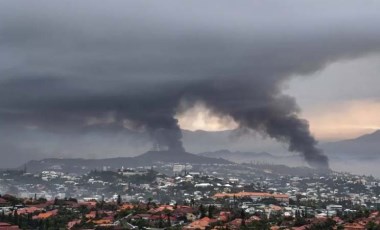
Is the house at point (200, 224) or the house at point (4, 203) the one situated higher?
the house at point (4, 203)

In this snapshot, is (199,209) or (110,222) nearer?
(110,222)

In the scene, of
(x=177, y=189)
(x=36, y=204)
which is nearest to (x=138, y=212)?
(x=36, y=204)

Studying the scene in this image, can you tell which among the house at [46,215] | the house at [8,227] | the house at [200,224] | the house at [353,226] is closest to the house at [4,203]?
the house at [46,215]

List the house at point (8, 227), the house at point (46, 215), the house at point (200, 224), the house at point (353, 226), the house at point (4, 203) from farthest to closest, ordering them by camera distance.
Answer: the house at point (4, 203)
the house at point (46, 215)
the house at point (200, 224)
the house at point (8, 227)
the house at point (353, 226)

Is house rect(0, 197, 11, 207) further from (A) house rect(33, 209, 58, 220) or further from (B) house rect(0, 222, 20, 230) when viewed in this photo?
(B) house rect(0, 222, 20, 230)

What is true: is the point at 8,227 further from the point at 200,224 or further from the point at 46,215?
the point at 200,224

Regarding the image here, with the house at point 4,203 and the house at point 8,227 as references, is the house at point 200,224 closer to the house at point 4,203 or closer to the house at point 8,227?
the house at point 8,227

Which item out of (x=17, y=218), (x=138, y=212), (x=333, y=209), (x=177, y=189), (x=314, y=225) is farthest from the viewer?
(x=177, y=189)

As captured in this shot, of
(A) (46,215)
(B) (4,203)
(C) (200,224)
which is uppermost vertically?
(B) (4,203)

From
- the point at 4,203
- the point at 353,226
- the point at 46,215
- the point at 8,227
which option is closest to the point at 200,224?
the point at 353,226

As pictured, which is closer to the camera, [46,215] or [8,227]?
[8,227]

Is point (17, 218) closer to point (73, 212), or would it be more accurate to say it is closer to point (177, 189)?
point (73, 212)
